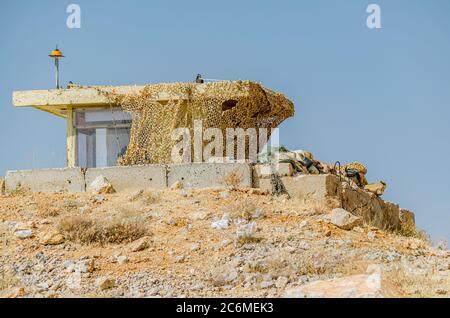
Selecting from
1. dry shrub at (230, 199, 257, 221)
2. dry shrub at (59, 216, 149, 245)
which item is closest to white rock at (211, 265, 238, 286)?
dry shrub at (59, 216, 149, 245)

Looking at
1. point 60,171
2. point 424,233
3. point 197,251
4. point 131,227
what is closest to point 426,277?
point 197,251

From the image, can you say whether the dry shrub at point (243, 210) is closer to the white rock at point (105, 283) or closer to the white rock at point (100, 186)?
the white rock at point (100, 186)

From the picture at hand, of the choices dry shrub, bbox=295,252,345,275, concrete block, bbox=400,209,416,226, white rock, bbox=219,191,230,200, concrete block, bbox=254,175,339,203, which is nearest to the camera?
dry shrub, bbox=295,252,345,275

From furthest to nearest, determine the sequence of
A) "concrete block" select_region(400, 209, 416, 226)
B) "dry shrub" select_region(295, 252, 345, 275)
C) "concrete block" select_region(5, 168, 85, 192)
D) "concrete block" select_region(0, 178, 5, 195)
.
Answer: "concrete block" select_region(400, 209, 416, 226) → "concrete block" select_region(0, 178, 5, 195) → "concrete block" select_region(5, 168, 85, 192) → "dry shrub" select_region(295, 252, 345, 275)

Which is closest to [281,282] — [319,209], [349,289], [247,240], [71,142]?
[349,289]

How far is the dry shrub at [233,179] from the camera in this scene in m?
15.2

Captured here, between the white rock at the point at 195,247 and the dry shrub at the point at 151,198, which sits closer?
the white rock at the point at 195,247

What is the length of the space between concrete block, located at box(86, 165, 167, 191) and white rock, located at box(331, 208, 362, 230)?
13.8 feet

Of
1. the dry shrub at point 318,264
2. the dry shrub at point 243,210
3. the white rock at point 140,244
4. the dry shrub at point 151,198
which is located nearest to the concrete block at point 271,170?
the dry shrub at point 243,210

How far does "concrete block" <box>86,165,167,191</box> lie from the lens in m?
15.8

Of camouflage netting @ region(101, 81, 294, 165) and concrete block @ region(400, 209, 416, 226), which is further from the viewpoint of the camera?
concrete block @ region(400, 209, 416, 226)

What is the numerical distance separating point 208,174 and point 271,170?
132 centimetres

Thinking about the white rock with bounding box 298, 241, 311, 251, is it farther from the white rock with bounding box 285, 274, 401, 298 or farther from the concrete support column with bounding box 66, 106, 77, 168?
the concrete support column with bounding box 66, 106, 77, 168

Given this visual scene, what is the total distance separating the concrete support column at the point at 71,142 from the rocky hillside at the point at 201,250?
3981mm
